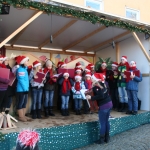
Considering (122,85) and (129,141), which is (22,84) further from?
(122,85)

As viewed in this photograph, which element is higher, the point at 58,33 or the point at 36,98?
the point at 58,33

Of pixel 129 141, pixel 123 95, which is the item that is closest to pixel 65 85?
pixel 123 95

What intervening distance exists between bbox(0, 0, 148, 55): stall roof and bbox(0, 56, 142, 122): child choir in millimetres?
898

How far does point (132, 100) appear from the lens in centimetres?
621

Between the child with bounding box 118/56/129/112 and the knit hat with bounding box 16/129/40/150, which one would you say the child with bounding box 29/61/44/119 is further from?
the knit hat with bounding box 16/129/40/150

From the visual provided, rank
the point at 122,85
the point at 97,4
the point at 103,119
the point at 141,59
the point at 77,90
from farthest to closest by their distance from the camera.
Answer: the point at 97,4 → the point at 141,59 → the point at 122,85 → the point at 77,90 → the point at 103,119

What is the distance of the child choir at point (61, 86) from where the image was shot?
5.14m

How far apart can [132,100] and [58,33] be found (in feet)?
9.88

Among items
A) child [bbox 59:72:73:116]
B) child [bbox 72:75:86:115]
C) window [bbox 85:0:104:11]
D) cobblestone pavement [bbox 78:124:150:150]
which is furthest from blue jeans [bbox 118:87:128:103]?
window [bbox 85:0:104:11]

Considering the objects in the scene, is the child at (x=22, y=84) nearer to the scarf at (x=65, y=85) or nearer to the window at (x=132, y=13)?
the scarf at (x=65, y=85)

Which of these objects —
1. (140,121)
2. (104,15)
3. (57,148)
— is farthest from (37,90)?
(140,121)

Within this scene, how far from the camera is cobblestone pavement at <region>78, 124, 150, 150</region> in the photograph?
440 cm

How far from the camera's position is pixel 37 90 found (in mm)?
5582

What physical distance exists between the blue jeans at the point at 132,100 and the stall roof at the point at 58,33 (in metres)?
1.93
